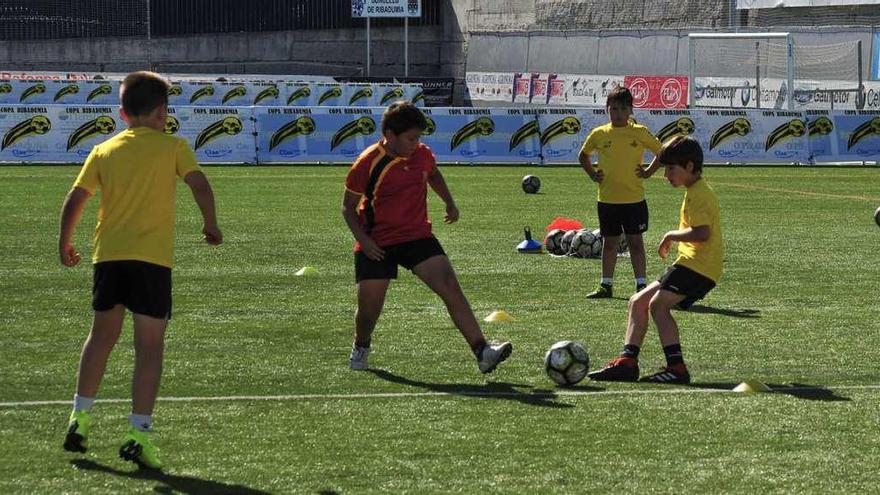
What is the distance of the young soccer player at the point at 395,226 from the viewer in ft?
30.7

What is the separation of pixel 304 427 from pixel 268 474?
101 cm

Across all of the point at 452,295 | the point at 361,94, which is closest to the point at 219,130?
the point at 361,94

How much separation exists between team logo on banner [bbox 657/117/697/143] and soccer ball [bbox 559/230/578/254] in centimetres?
1681

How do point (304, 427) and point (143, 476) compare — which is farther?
point (304, 427)

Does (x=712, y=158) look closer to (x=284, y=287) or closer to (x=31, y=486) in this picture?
(x=284, y=287)

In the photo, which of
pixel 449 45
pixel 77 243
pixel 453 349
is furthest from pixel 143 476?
pixel 449 45

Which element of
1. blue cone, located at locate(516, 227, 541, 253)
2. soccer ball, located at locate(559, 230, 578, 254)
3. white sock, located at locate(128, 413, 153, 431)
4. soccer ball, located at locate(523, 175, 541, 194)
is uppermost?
white sock, located at locate(128, 413, 153, 431)

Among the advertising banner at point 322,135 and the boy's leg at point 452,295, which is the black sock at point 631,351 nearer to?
the boy's leg at point 452,295

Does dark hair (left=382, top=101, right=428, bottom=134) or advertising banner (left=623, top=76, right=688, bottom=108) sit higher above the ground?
dark hair (left=382, top=101, right=428, bottom=134)

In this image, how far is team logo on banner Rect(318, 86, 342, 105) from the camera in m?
52.7

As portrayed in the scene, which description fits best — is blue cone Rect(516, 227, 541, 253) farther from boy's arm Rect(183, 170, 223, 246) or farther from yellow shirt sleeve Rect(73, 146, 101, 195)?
yellow shirt sleeve Rect(73, 146, 101, 195)

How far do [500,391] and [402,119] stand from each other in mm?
1689

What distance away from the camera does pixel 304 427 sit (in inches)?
312

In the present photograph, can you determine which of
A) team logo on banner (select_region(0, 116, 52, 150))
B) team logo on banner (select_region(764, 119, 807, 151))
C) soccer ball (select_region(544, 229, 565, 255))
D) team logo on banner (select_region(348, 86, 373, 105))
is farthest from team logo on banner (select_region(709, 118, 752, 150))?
team logo on banner (select_region(348, 86, 373, 105))
